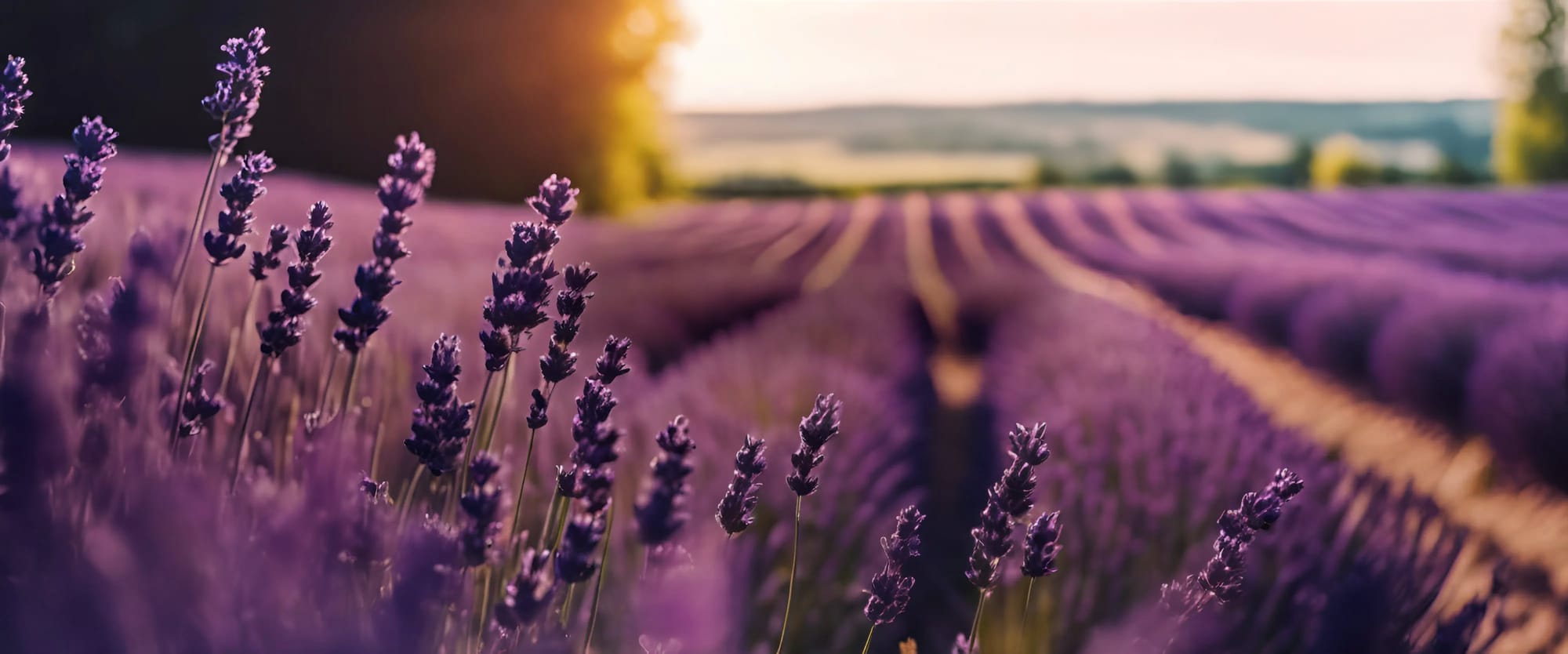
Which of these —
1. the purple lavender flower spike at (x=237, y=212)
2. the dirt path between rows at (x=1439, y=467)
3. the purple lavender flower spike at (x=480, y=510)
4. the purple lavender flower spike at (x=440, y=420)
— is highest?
the purple lavender flower spike at (x=237, y=212)

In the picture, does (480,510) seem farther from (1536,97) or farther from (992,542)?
(1536,97)

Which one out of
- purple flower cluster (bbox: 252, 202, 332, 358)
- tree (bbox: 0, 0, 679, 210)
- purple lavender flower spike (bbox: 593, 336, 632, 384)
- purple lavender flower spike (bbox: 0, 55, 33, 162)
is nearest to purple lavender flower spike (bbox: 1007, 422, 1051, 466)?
purple lavender flower spike (bbox: 593, 336, 632, 384)

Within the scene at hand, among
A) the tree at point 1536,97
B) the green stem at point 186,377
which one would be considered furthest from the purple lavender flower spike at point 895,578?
the tree at point 1536,97

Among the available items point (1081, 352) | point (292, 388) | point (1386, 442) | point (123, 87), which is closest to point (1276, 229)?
point (1386, 442)

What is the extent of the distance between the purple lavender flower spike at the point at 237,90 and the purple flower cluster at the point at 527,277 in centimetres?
32

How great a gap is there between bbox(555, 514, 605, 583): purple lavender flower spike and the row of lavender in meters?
5.33

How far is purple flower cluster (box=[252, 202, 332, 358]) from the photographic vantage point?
91 centimetres

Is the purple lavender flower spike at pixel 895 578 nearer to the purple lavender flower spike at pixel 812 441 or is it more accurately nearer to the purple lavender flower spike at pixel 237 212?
the purple lavender flower spike at pixel 812 441

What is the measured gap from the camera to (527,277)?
0.88 m

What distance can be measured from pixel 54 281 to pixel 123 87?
17.6 m

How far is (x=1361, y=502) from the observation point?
2287 millimetres

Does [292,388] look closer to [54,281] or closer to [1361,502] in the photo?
[54,281]

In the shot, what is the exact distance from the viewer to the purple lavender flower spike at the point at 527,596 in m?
0.70

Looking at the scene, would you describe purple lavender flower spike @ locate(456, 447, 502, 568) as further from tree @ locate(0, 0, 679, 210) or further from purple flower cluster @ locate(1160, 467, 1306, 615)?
tree @ locate(0, 0, 679, 210)
